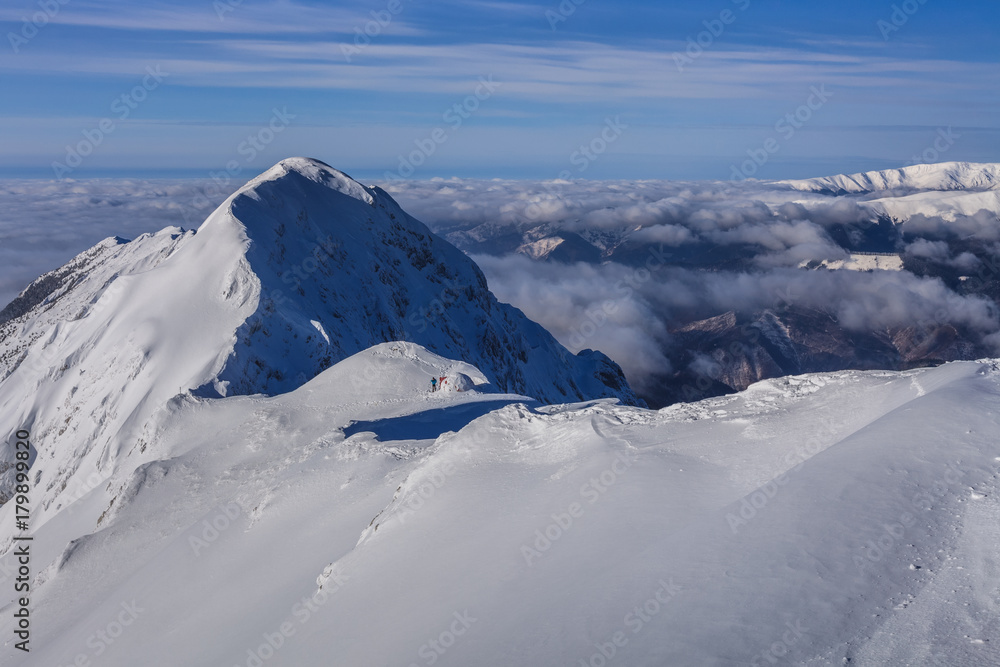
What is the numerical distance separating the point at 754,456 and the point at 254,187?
174 ft

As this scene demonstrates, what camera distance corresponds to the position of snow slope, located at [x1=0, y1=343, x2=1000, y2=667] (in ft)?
30.6

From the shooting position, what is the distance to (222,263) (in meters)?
48.8

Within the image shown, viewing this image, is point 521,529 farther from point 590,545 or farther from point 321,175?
point 321,175

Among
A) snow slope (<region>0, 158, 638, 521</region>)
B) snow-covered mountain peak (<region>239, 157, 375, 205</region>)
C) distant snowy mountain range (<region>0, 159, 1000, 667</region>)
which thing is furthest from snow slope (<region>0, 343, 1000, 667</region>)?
snow-covered mountain peak (<region>239, 157, 375, 205</region>)

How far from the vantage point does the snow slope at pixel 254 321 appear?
40.7 metres

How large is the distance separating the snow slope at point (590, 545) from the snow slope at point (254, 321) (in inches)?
544

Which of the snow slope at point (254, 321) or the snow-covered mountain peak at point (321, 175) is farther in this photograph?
the snow-covered mountain peak at point (321, 175)

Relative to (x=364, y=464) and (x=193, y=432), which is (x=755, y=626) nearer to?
(x=364, y=464)

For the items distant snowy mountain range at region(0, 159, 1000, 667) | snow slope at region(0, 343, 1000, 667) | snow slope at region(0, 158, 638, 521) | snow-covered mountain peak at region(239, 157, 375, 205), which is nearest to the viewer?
snow slope at region(0, 343, 1000, 667)

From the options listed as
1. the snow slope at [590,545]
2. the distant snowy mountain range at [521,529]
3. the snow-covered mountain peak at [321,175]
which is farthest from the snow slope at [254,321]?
the snow slope at [590,545]

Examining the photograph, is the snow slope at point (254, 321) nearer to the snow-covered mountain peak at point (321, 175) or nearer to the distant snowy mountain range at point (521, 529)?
the snow-covered mountain peak at point (321, 175)

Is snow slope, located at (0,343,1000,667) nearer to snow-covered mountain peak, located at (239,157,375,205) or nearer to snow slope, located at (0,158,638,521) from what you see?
snow slope, located at (0,158,638,521)

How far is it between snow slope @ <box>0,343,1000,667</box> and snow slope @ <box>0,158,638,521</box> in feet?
45.3

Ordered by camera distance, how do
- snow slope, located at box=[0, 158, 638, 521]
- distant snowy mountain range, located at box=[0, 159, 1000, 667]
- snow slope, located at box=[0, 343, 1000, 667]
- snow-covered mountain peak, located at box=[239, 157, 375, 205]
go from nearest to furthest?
snow slope, located at box=[0, 343, 1000, 667], distant snowy mountain range, located at box=[0, 159, 1000, 667], snow slope, located at box=[0, 158, 638, 521], snow-covered mountain peak, located at box=[239, 157, 375, 205]
